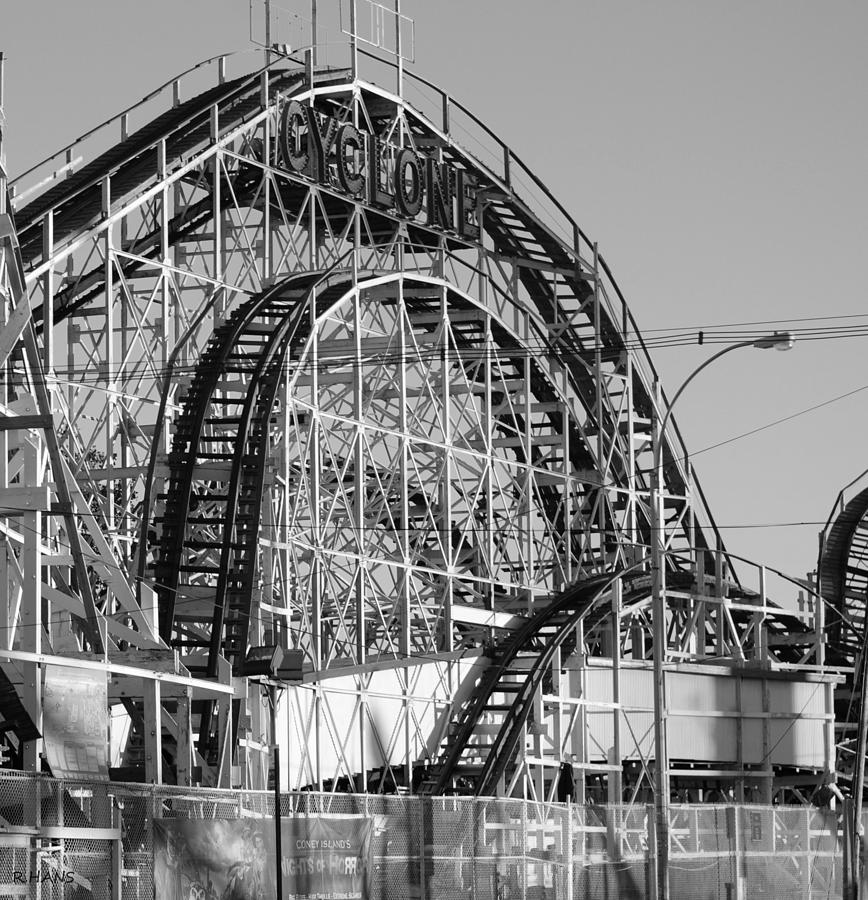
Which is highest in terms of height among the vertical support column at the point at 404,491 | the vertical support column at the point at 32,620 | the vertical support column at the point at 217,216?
the vertical support column at the point at 217,216

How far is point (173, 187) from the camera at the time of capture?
42.4 m

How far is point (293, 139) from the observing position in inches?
1665

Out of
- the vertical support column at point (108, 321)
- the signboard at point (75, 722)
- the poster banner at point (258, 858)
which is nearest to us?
the poster banner at point (258, 858)

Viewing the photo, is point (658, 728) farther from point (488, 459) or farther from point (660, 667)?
point (488, 459)

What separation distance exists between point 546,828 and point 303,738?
8192 mm

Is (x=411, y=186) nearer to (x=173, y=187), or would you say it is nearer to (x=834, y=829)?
(x=173, y=187)

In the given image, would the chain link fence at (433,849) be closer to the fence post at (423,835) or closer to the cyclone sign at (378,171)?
the fence post at (423,835)

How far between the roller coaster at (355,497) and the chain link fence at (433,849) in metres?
3.41

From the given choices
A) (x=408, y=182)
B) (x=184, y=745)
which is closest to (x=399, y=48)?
(x=408, y=182)

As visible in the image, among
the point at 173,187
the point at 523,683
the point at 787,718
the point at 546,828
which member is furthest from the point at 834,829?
the point at 173,187

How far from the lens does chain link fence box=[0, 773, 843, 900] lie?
20531 millimetres

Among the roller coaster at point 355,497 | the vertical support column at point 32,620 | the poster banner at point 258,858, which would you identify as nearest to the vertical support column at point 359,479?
the roller coaster at point 355,497

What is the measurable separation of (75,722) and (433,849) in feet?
15.7

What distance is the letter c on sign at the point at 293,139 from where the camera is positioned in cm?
4181
